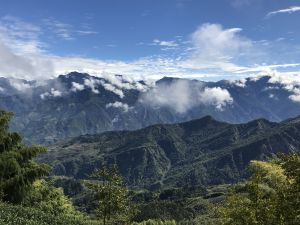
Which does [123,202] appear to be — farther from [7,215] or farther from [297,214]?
[297,214]

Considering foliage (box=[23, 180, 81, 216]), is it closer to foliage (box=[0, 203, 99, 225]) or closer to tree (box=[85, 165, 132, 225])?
tree (box=[85, 165, 132, 225])

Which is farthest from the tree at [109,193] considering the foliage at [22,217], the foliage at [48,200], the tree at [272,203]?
the foliage at [48,200]

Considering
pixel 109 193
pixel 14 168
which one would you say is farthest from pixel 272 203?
pixel 14 168

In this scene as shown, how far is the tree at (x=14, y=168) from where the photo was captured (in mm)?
62406

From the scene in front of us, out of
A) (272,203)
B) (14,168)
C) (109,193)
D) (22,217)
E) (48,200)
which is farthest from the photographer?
(48,200)

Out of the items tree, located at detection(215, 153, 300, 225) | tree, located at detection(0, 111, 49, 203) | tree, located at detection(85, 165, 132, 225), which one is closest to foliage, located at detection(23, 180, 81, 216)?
tree, located at detection(0, 111, 49, 203)

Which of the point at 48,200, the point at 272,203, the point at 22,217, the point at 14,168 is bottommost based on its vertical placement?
the point at 48,200

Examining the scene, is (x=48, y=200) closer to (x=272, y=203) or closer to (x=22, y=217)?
(x=22, y=217)

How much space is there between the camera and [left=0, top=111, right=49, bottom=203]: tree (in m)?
62.4

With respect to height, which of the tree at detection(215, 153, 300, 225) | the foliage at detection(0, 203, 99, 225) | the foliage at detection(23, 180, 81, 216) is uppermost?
the tree at detection(215, 153, 300, 225)

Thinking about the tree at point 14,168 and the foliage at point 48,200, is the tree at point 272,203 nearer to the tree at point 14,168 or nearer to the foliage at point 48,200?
the tree at point 14,168

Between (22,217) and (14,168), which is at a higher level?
(14,168)

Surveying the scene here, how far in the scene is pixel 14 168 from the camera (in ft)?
206

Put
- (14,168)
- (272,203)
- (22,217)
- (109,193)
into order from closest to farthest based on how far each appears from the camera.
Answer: (272,203)
(22,217)
(14,168)
(109,193)
